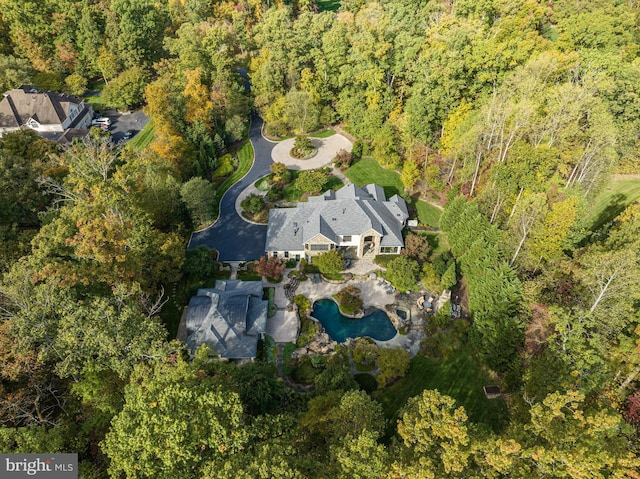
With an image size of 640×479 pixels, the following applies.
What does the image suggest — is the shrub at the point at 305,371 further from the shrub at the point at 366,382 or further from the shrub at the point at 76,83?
the shrub at the point at 76,83

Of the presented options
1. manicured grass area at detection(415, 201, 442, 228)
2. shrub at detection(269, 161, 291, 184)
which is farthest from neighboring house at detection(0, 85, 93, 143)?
manicured grass area at detection(415, 201, 442, 228)

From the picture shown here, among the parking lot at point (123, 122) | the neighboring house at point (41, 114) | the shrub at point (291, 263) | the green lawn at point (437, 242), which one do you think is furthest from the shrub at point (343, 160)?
the neighboring house at point (41, 114)

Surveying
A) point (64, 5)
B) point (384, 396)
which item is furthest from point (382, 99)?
point (64, 5)

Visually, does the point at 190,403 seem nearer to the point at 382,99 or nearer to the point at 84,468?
the point at 84,468

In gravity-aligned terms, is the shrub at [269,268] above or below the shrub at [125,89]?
below

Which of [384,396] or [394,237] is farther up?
[394,237]

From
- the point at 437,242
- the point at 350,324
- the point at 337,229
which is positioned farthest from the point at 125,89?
the point at 437,242
